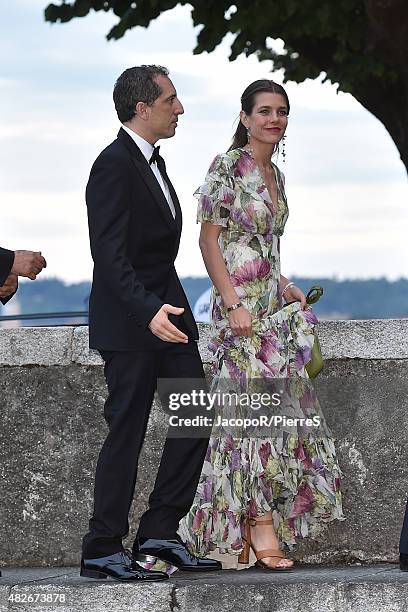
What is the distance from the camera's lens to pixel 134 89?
5617 millimetres

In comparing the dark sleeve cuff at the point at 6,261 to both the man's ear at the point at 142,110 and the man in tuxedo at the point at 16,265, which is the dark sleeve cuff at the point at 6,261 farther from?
the man's ear at the point at 142,110

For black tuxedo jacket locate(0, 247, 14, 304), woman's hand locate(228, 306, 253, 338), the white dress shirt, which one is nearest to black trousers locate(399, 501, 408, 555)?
woman's hand locate(228, 306, 253, 338)

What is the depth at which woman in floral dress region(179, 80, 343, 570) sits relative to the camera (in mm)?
5988

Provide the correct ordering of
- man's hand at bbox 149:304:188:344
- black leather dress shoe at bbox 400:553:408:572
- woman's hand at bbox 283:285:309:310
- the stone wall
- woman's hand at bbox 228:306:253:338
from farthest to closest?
the stone wall
woman's hand at bbox 283:285:309:310
black leather dress shoe at bbox 400:553:408:572
woman's hand at bbox 228:306:253:338
man's hand at bbox 149:304:188:344

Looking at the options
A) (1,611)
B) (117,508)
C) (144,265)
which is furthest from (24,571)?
(144,265)

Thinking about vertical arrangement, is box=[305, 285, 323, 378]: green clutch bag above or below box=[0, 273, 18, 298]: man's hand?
below

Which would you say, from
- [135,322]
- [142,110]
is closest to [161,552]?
[135,322]

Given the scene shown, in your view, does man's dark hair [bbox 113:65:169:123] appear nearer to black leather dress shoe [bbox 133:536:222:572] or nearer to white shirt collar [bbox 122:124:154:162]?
white shirt collar [bbox 122:124:154:162]

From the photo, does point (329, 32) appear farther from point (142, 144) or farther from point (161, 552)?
point (161, 552)

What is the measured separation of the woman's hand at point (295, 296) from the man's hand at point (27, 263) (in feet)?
4.13

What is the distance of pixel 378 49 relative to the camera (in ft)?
18.9

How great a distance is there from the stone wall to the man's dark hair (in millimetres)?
1501

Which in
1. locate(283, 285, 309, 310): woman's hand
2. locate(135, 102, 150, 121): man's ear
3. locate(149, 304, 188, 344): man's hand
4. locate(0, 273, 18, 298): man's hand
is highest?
locate(135, 102, 150, 121): man's ear

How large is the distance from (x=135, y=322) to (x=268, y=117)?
47.9 inches
